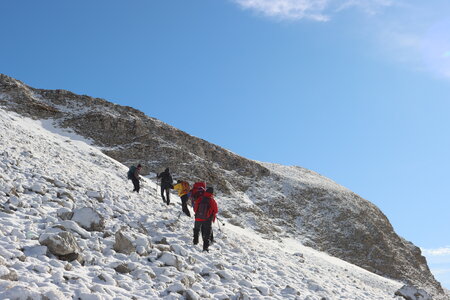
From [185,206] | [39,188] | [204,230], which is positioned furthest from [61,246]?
[185,206]

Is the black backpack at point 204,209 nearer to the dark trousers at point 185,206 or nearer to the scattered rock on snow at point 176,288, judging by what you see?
the scattered rock on snow at point 176,288

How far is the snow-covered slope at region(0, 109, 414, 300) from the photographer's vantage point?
6.46 m

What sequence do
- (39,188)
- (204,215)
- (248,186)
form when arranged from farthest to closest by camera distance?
(248,186)
(204,215)
(39,188)

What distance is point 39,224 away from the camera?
332 inches

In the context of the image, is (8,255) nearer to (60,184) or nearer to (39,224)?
(39,224)

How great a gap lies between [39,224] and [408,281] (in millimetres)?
42022

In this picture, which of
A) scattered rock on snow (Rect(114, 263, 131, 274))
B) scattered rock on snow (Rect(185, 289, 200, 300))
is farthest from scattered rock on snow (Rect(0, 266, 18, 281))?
scattered rock on snow (Rect(185, 289, 200, 300))

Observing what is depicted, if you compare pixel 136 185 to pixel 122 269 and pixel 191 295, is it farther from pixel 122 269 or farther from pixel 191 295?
pixel 191 295

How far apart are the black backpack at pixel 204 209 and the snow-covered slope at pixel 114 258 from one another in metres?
0.94

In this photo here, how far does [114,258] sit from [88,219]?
173cm

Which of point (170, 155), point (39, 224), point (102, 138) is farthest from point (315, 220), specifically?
point (39, 224)

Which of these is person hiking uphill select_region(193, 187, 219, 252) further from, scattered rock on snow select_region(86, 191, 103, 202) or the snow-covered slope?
scattered rock on snow select_region(86, 191, 103, 202)

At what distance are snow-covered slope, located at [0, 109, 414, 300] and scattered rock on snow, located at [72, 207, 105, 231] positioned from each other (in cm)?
10

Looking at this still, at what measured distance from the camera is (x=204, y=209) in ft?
38.7
